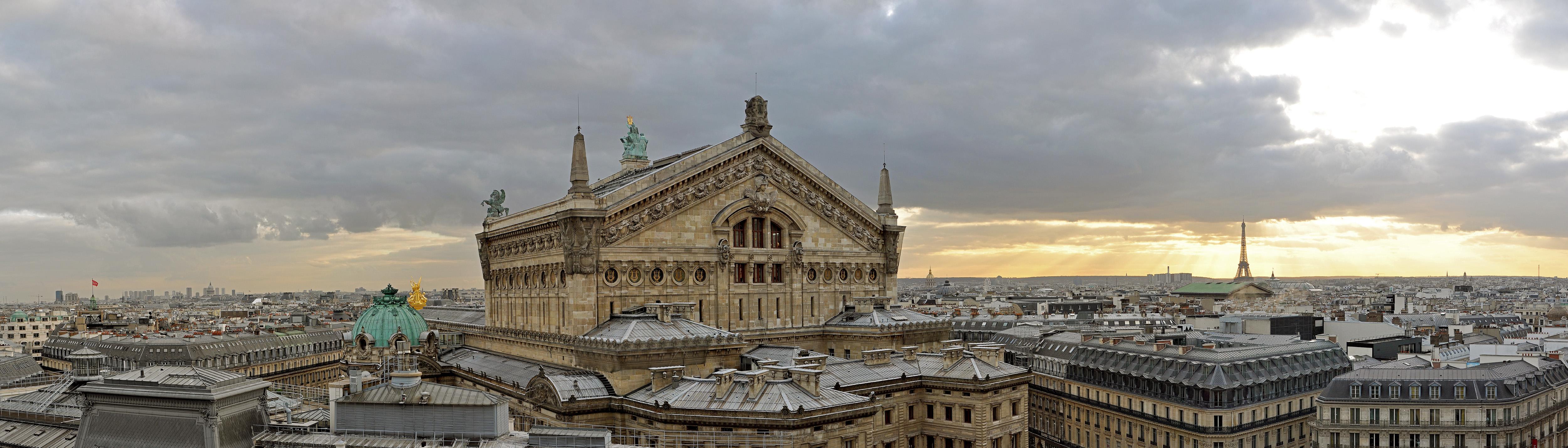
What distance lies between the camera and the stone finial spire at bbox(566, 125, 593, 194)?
56.2 meters

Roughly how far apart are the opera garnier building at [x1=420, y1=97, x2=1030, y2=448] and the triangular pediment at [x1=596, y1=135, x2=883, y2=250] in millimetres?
111

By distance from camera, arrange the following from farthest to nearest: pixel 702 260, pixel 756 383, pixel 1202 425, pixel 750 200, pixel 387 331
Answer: pixel 387 331 < pixel 1202 425 < pixel 750 200 < pixel 702 260 < pixel 756 383

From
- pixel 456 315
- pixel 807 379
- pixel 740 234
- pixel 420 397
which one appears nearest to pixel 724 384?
pixel 807 379

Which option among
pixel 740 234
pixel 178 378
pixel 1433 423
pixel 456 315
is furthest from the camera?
pixel 456 315

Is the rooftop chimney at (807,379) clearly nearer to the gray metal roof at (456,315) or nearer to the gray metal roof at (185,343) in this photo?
the gray metal roof at (456,315)

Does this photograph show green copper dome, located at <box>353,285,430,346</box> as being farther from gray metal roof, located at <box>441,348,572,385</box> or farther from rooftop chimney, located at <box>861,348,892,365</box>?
rooftop chimney, located at <box>861,348,892,365</box>

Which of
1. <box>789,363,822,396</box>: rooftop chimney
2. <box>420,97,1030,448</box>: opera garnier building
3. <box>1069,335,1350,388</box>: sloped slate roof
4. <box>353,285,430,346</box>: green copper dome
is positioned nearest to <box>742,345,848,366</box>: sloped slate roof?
<box>420,97,1030,448</box>: opera garnier building

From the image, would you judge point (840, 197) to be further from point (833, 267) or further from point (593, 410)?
point (593, 410)

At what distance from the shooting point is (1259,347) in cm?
8525

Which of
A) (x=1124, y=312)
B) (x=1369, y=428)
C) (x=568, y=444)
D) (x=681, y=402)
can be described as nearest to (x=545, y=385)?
(x=681, y=402)

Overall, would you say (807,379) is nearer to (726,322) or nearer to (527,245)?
(726,322)

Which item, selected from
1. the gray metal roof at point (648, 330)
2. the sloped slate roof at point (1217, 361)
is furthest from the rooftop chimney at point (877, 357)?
the sloped slate roof at point (1217, 361)

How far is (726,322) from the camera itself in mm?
61188

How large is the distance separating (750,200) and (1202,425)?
38541 millimetres
